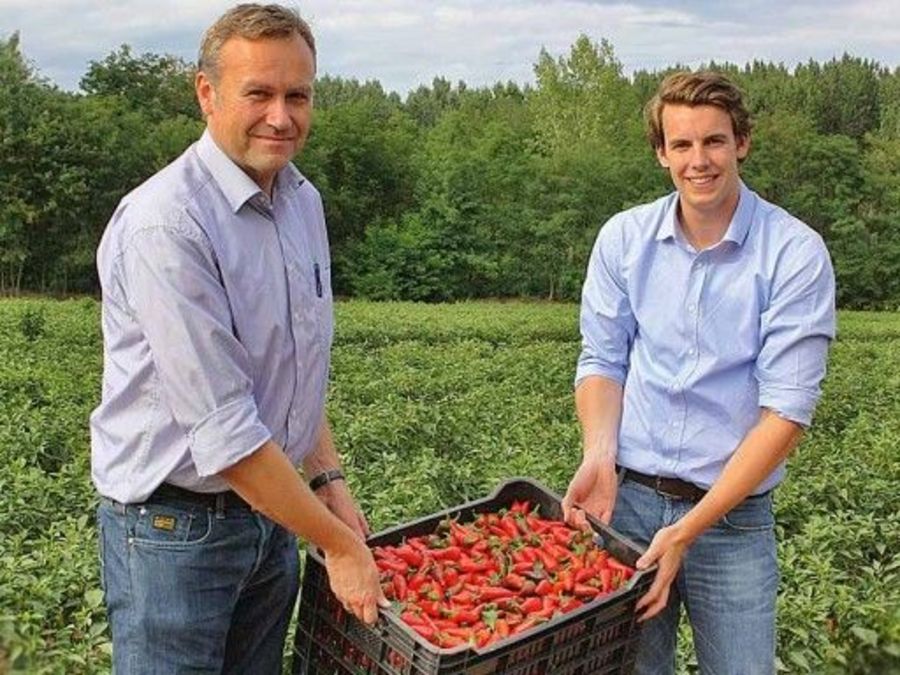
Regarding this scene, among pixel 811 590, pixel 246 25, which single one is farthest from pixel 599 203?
pixel 246 25

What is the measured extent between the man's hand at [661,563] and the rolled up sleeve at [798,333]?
1.28 ft

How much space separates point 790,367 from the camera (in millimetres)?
2801

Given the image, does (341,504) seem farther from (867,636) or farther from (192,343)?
(867,636)

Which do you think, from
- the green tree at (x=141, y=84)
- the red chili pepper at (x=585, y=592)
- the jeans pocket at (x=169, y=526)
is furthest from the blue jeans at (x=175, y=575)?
the green tree at (x=141, y=84)

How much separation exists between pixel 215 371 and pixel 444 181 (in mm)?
45922

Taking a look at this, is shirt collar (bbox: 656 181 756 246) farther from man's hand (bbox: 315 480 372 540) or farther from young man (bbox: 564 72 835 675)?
man's hand (bbox: 315 480 372 540)

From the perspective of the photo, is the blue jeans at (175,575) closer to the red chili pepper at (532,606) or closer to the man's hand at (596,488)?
the red chili pepper at (532,606)

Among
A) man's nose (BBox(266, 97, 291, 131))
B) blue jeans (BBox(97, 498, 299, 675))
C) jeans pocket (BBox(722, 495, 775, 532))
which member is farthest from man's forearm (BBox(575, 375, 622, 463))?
man's nose (BBox(266, 97, 291, 131))

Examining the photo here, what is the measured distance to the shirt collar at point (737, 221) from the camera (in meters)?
2.90

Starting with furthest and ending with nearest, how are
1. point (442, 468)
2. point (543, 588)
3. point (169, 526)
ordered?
point (442, 468) → point (543, 588) → point (169, 526)

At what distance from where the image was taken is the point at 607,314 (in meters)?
3.11

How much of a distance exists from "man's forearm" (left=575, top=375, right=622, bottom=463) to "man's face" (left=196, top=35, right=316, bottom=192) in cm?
106

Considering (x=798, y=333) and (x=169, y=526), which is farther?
(x=798, y=333)

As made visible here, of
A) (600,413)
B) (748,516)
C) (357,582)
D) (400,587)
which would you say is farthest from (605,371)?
(357,582)
